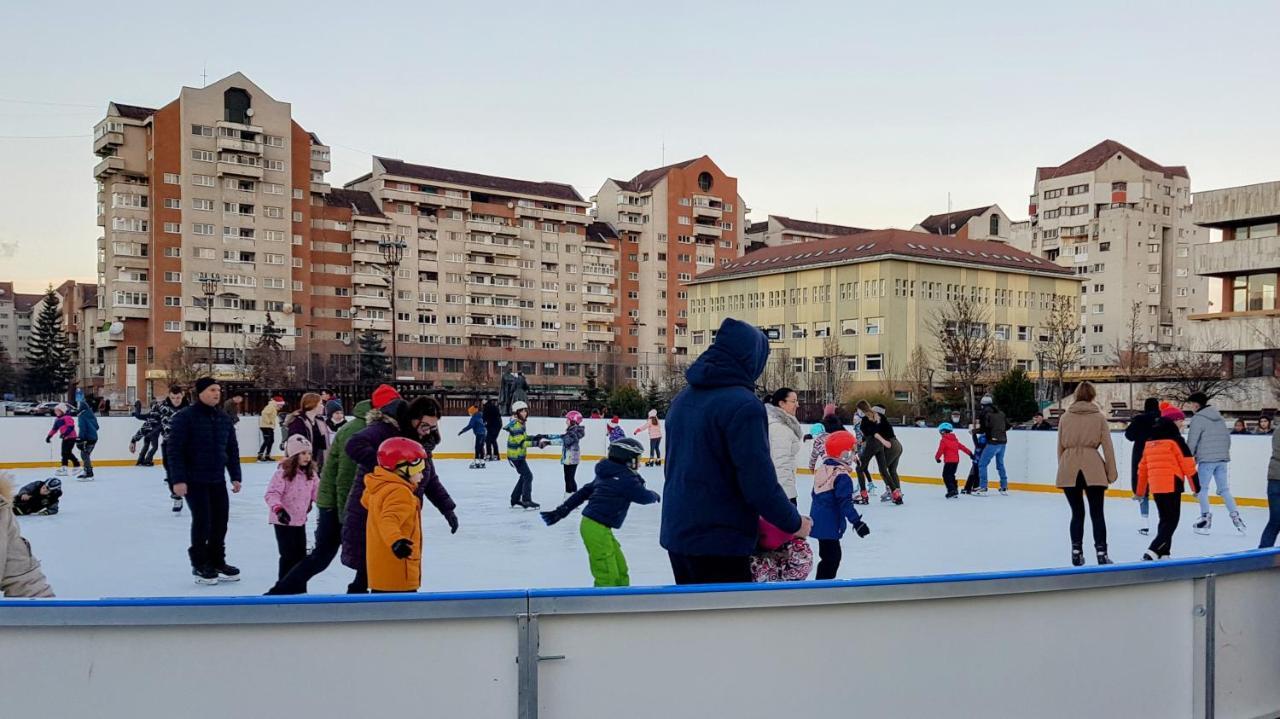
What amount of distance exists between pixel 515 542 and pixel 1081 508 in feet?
16.8

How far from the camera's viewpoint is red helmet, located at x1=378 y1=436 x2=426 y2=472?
16.3 ft

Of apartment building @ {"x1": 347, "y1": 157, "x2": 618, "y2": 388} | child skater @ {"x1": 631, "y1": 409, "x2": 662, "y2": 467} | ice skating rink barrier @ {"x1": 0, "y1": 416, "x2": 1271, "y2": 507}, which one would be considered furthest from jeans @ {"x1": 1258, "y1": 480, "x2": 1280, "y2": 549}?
apartment building @ {"x1": 347, "y1": 157, "x2": 618, "y2": 388}

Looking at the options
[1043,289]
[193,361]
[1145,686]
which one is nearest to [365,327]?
[193,361]

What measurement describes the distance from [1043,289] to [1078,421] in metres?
71.0

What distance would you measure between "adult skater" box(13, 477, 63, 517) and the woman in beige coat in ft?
36.6

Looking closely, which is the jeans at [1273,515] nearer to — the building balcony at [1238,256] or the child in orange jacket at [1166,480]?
the child in orange jacket at [1166,480]

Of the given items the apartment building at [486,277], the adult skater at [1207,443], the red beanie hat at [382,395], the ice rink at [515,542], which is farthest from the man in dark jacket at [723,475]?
the apartment building at [486,277]

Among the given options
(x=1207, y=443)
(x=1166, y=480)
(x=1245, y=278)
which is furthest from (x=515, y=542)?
(x=1245, y=278)

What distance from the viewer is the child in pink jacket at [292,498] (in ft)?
22.6

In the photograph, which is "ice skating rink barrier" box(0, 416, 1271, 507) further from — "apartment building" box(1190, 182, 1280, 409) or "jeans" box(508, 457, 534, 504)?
"apartment building" box(1190, 182, 1280, 409)

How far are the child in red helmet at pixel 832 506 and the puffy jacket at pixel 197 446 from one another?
4078mm

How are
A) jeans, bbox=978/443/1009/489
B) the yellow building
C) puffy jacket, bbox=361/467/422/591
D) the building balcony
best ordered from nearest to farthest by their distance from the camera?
1. puffy jacket, bbox=361/467/422/591
2. jeans, bbox=978/443/1009/489
3. the building balcony
4. the yellow building

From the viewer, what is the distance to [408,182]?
8019 centimetres

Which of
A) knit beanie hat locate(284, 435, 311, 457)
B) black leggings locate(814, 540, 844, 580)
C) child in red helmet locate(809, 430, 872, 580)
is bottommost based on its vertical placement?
black leggings locate(814, 540, 844, 580)
